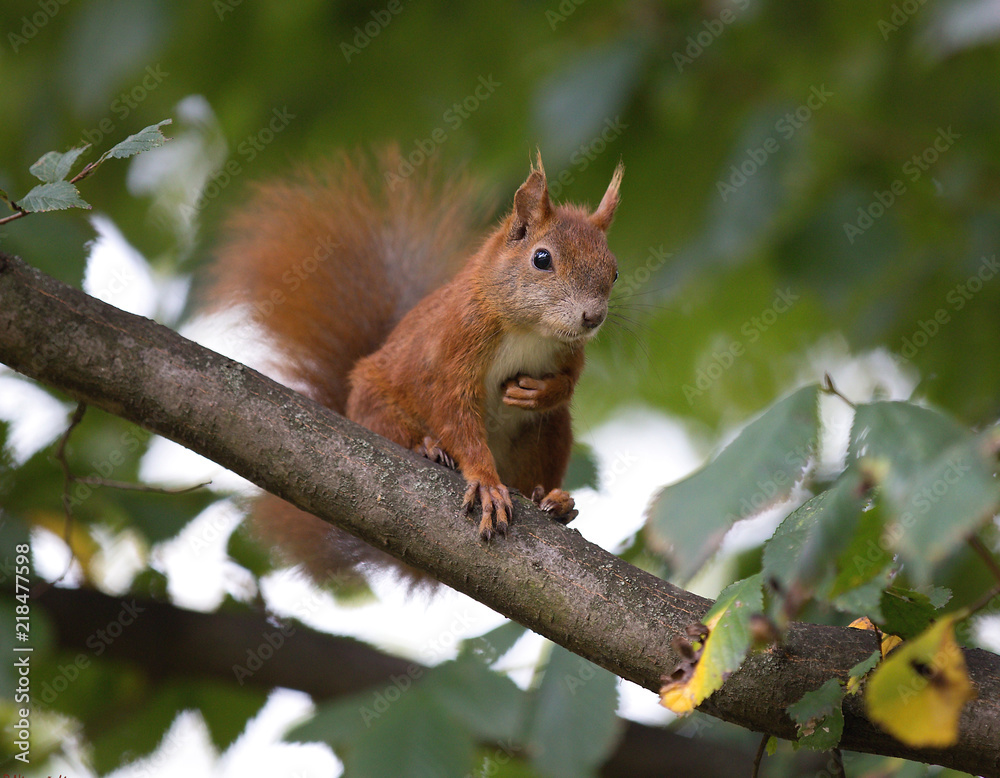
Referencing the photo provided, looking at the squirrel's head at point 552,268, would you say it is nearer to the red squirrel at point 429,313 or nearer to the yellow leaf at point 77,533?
the red squirrel at point 429,313

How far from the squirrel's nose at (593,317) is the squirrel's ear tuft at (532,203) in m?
0.29

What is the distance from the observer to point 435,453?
203 cm

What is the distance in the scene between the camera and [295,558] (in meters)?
2.37

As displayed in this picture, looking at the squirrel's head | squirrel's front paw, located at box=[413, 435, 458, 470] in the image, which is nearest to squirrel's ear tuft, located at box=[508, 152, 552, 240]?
the squirrel's head

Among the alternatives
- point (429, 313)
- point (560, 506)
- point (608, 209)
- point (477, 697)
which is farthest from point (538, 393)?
point (477, 697)

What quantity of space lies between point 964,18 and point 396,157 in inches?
69.7

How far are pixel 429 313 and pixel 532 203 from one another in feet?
1.19

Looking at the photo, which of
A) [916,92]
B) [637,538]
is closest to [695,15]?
[916,92]

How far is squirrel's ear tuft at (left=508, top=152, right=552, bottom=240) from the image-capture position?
205cm

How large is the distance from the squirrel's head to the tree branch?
56 centimetres

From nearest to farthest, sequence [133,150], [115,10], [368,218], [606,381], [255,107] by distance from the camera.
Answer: [133,150], [115,10], [255,107], [368,218], [606,381]

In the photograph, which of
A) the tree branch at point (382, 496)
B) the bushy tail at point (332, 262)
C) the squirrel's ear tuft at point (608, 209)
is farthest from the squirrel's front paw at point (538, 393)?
the bushy tail at point (332, 262)

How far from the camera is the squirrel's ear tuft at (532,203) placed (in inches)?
80.7

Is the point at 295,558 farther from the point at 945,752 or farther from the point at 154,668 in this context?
the point at 945,752
